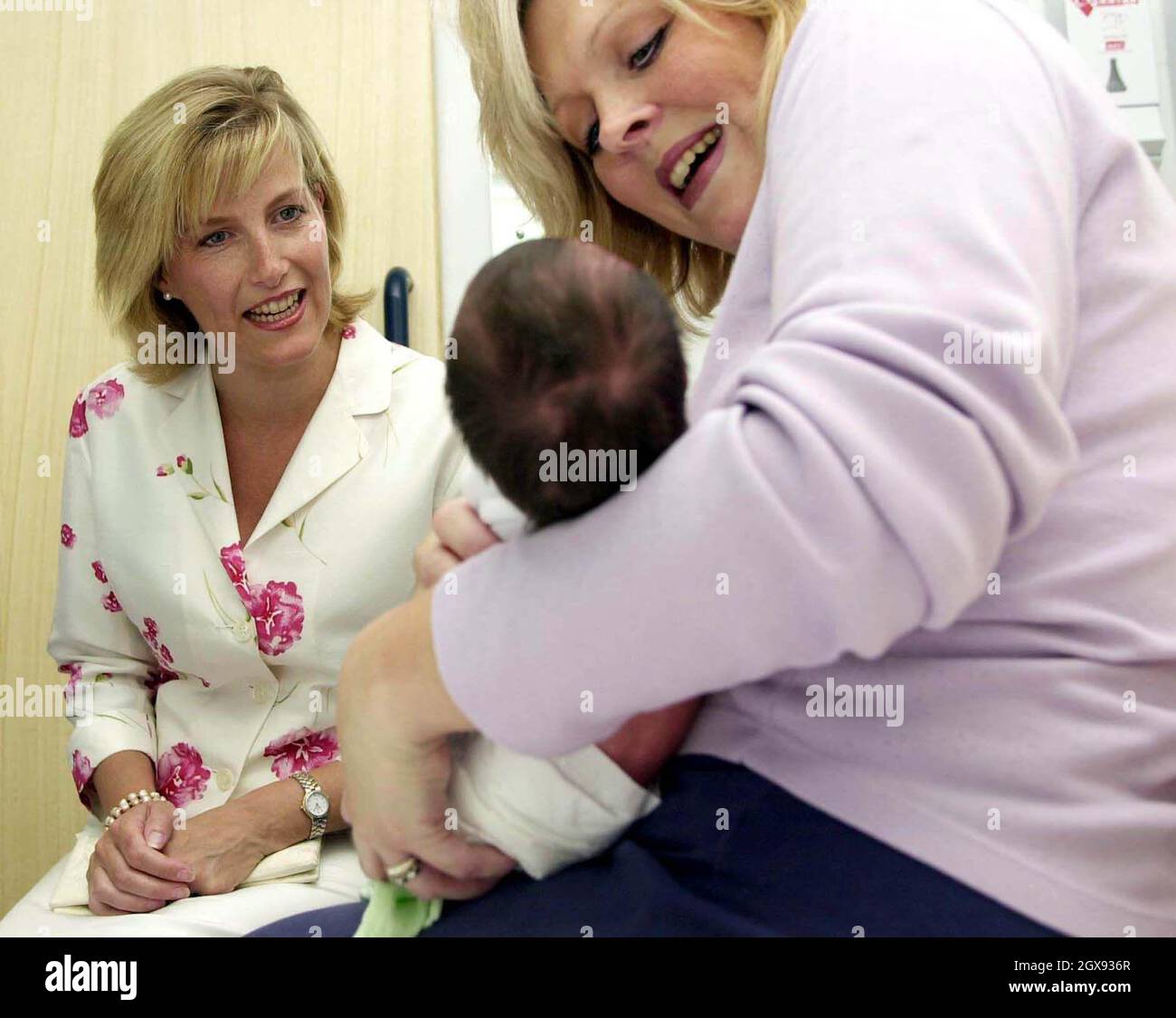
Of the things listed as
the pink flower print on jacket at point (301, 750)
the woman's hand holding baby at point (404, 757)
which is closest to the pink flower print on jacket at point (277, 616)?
the pink flower print on jacket at point (301, 750)

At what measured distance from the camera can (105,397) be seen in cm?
148

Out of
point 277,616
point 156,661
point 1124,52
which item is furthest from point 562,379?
point 1124,52

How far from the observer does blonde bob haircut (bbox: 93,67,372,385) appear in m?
1.32

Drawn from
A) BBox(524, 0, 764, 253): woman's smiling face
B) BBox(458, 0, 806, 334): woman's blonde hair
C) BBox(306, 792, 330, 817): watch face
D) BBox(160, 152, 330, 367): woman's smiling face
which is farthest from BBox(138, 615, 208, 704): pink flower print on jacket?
BBox(524, 0, 764, 253): woman's smiling face

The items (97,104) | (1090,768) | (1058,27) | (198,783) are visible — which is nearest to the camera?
(1090,768)

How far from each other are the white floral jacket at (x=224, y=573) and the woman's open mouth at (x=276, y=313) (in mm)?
96

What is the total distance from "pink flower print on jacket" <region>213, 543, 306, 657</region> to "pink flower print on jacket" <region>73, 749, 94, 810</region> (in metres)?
0.24

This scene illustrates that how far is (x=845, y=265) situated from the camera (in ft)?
1.63

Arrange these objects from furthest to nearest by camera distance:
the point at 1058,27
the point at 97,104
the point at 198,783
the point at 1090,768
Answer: the point at 97,104, the point at 1058,27, the point at 198,783, the point at 1090,768

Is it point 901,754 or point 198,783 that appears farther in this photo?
point 198,783

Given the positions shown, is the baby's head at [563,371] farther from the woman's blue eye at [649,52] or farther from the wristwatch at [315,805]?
the wristwatch at [315,805]

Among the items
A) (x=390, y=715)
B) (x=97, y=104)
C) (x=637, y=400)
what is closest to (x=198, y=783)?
(x=390, y=715)

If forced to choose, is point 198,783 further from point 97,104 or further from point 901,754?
point 97,104
